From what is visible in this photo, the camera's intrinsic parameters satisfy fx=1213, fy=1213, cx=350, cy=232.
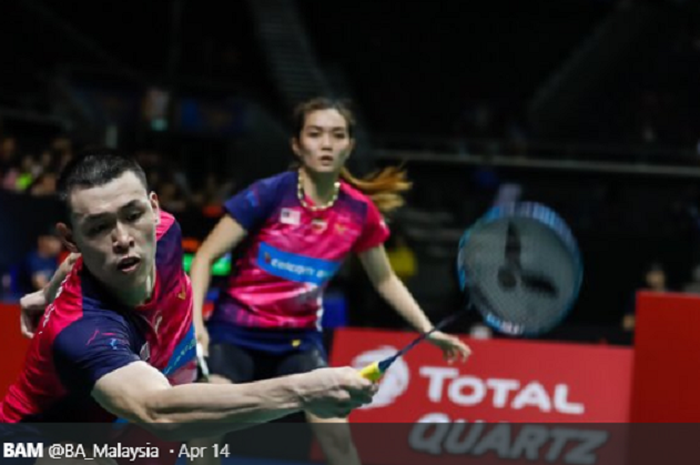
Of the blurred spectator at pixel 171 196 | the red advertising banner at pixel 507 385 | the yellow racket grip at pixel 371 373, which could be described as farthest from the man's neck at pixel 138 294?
the blurred spectator at pixel 171 196

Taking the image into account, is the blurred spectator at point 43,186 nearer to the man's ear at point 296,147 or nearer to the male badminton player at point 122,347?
the man's ear at point 296,147

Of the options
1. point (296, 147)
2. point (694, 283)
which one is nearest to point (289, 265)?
point (296, 147)

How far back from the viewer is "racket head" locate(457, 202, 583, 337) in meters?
3.60

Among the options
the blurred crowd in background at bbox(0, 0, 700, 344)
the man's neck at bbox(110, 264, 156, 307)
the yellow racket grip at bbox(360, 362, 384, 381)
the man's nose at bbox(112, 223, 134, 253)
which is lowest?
the yellow racket grip at bbox(360, 362, 384, 381)

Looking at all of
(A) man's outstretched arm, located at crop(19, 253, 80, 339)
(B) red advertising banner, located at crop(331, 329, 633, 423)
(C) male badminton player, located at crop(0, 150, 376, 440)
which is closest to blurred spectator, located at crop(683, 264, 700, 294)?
(B) red advertising banner, located at crop(331, 329, 633, 423)

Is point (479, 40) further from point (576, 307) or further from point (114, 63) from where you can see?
point (576, 307)

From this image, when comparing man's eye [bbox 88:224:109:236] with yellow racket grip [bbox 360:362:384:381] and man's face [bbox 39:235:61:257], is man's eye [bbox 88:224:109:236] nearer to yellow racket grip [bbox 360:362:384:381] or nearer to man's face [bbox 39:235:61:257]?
yellow racket grip [bbox 360:362:384:381]

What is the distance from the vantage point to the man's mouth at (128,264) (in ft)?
8.62

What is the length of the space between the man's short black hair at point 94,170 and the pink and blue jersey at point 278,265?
1.65 m

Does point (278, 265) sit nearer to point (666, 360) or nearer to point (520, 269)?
point (520, 269)

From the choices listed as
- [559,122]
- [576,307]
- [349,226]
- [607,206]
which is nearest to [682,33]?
[559,122]

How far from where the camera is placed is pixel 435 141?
663 inches

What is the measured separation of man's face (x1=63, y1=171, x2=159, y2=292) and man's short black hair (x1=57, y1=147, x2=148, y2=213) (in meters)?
0.01

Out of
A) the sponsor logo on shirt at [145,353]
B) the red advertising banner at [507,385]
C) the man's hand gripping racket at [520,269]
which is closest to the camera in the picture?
the sponsor logo on shirt at [145,353]
